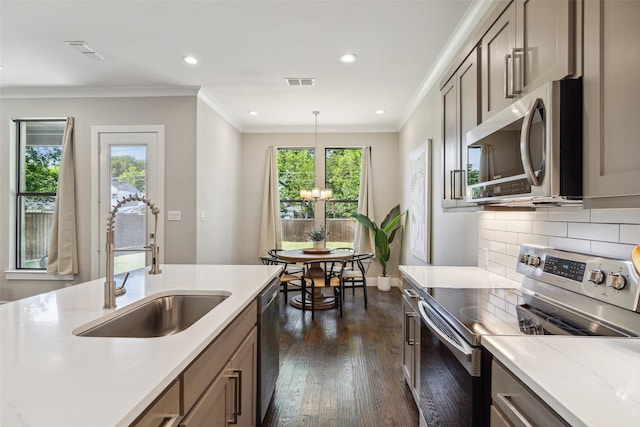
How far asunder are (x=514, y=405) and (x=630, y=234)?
78 cm

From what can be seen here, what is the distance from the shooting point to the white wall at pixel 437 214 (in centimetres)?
281

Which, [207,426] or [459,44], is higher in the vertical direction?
[459,44]

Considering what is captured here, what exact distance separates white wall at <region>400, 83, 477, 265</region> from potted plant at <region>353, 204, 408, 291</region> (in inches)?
12.7

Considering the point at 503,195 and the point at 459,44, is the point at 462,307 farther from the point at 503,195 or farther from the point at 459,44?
the point at 459,44

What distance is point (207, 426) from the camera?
1.13m

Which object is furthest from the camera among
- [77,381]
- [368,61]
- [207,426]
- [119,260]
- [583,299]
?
[119,260]

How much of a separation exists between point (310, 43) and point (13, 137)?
405 cm

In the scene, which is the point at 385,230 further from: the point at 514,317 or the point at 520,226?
the point at 514,317

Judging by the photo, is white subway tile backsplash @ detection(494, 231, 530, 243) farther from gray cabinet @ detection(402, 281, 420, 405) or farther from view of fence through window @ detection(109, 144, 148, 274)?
view of fence through window @ detection(109, 144, 148, 274)

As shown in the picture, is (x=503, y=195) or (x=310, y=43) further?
(x=310, y=43)

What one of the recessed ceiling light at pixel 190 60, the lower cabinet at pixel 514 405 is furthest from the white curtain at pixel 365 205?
the lower cabinet at pixel 514 405

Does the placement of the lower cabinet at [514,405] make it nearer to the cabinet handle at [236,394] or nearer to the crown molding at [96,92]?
the cabinet handle at [236,394]

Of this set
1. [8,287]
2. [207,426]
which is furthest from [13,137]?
[207,426]

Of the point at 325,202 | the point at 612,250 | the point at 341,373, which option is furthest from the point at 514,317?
the point at 325,202
